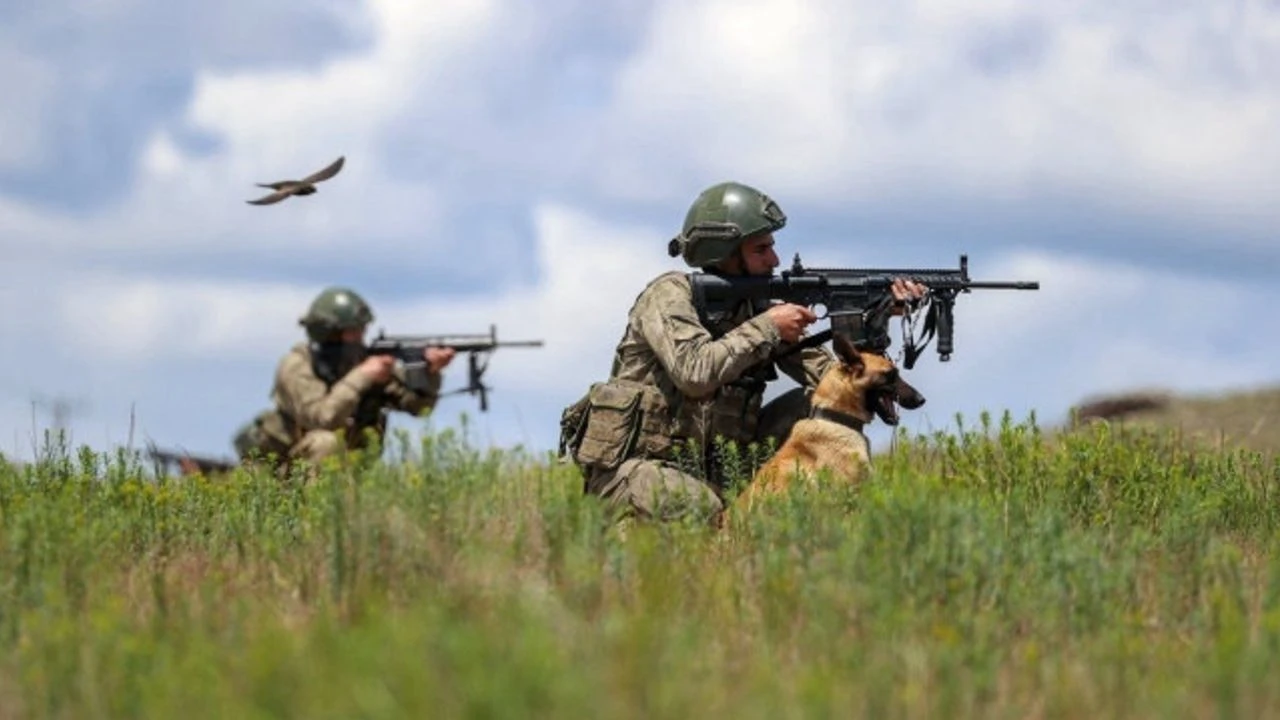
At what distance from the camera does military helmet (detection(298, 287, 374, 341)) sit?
16.3 meters

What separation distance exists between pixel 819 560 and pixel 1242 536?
11.2 ft

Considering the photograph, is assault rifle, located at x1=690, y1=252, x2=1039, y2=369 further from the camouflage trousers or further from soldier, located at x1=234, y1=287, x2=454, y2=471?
soldier, located at x1=234, y1=287, x2=454, y2=471

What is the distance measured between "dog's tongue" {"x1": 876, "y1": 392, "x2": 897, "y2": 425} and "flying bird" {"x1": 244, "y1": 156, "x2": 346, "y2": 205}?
314cm

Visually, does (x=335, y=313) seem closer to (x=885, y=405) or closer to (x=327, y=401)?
(x=327, y=401)

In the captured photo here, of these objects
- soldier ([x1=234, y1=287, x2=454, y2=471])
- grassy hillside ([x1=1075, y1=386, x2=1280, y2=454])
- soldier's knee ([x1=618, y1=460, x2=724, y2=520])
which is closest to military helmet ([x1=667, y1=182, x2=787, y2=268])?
soldier's knee ([x1=618, y1=460, x2=724, y2=520])

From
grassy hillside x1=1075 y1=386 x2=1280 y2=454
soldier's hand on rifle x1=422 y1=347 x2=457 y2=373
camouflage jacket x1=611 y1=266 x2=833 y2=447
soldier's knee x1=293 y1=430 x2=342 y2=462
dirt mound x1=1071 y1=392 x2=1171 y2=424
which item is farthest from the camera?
dirt mound x1=1071 y1=392 x2=1171 y2=424

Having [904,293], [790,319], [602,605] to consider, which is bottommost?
[602,605]

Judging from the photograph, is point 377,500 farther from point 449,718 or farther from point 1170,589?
point 1170,589

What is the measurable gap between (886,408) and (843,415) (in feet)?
0.90

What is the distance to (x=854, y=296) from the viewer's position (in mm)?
9531

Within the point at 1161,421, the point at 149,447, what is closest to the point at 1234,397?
the point at 1161,421

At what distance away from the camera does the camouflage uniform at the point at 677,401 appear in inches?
353

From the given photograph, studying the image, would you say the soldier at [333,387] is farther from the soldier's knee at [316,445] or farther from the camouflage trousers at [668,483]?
the camouflage trousers at [668,483]

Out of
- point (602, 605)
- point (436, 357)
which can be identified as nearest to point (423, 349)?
point (436, 357)
